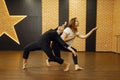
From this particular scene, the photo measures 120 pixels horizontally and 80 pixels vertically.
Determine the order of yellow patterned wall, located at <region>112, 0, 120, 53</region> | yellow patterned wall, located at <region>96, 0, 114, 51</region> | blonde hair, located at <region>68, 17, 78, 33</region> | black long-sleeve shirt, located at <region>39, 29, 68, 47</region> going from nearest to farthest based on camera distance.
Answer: black long-sleeve shirt, located at <region>39, 29, 68, 47</region> < blonde hair, located at <region>68, 17, 78, 33</region> < yellow patterned wall, located at <region>112, 0, 120, 53</region> < yellow patterned wall, located at <region>96, 0, 114, 51</region>

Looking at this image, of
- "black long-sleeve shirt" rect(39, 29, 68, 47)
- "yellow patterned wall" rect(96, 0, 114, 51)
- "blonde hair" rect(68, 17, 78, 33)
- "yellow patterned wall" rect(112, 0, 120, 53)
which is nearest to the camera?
"black long-sleeve shirt" rect(39, 29, 68, 47)

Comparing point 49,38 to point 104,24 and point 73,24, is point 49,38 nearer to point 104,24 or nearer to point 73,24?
point 73,24

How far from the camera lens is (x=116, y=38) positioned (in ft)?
36.0

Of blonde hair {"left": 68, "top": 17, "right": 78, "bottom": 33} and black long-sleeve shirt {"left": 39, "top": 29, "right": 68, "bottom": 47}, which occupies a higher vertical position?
blonde hair {"left": 68, "top": 17, "right": 78, "bottom": 33}

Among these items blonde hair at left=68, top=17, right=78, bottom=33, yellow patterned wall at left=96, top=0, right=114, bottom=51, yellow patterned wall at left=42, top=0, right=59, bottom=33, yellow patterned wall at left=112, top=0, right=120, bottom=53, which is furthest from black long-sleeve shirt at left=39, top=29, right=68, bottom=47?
yellow patterned wall at left=96, top=0, right=114, bottom=51

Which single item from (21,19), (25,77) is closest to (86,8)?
(21,19)

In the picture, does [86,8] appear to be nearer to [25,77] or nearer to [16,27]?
[16,27]

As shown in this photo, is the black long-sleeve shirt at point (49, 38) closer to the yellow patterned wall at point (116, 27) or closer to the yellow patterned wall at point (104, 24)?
the yellow patterned wall at point (116, 27)

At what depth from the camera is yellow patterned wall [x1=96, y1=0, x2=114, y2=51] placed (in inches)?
449

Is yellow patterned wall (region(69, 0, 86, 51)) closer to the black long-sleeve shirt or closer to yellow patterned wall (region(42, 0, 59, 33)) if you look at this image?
yellow patterned wall (region(42, 0, 59, 33))

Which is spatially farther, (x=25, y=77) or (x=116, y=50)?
(x=116, y=50)

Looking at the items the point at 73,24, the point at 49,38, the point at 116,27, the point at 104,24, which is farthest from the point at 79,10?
the point at 49,38

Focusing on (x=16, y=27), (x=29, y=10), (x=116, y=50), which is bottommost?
(x=116, y=50)

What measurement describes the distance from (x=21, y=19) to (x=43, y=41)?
20.1 feet
